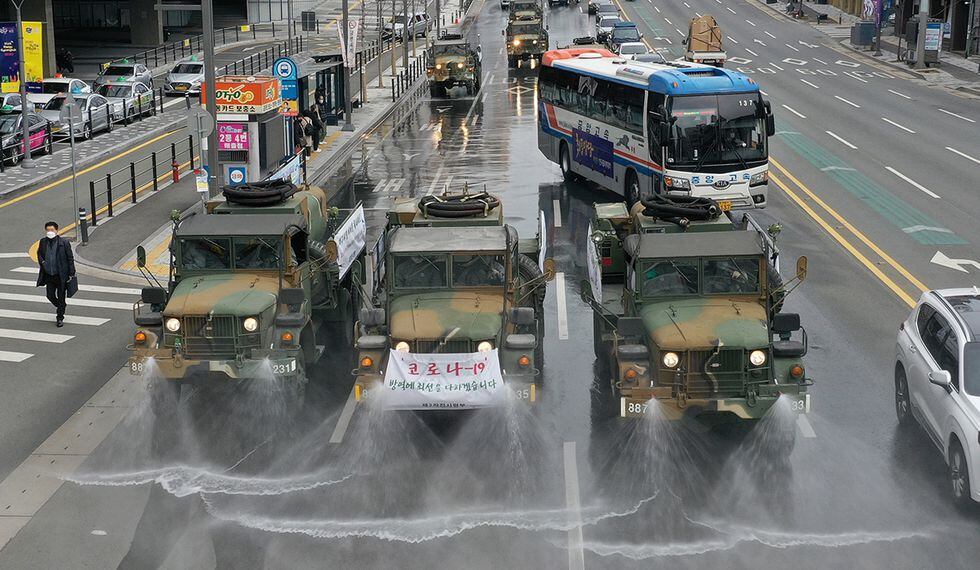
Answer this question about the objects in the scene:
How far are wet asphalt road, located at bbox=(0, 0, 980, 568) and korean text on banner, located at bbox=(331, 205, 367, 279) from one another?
1511 millimetres

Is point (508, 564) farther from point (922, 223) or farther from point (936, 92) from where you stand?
point (936, 92)

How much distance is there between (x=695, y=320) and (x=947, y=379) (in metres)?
3.02

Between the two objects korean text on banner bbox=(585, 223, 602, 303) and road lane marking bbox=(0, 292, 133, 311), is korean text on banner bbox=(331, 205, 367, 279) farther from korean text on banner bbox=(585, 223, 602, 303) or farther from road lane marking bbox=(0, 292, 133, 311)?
road lane marking bbox=(0, 292, 133, 311)

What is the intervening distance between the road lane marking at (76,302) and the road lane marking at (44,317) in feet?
2.41

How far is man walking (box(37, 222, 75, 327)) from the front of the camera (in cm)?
2130

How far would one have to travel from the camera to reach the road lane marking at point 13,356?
19.8 m

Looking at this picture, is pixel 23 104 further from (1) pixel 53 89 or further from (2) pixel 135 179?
(1) pixel 53 89

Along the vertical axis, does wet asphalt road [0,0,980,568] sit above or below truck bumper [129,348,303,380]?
below

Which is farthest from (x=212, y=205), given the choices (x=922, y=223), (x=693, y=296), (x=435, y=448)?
(x=922, y=223)

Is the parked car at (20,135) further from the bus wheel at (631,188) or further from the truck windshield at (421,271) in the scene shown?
the truck windshield at (421,271)

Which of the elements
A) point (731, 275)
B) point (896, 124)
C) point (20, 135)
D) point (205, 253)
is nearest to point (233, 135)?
point (20, 135)

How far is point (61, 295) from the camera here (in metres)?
21.6

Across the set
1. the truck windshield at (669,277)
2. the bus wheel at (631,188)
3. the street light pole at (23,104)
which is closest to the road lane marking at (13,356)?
the truck windshield at (669,277)

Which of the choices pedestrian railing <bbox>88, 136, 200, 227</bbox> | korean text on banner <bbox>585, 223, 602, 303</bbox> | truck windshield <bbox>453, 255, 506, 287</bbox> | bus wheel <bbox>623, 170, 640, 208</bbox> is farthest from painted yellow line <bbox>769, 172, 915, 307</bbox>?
pedestrian railing <bbox>88, 136, 200, 227</bbox>
